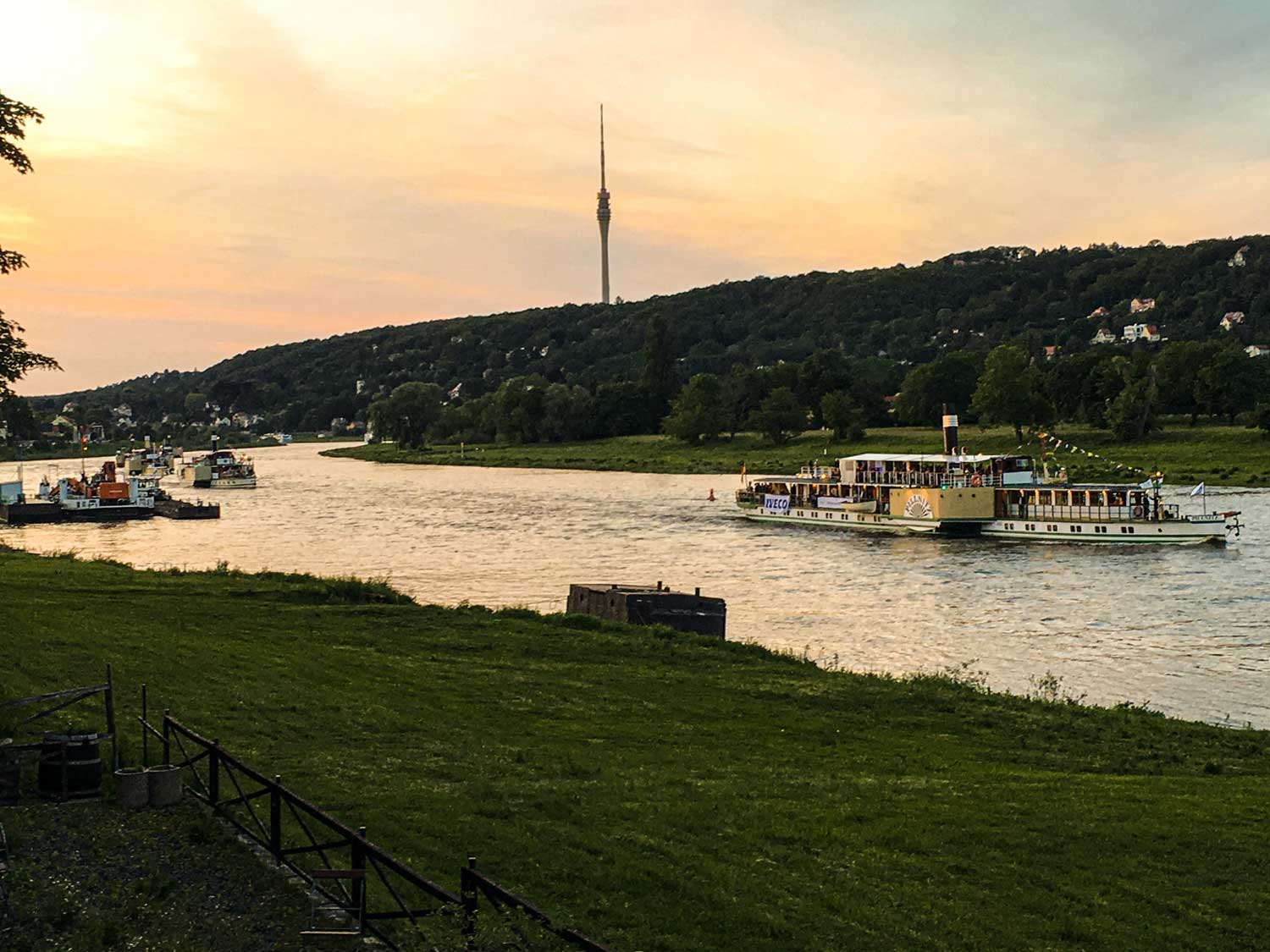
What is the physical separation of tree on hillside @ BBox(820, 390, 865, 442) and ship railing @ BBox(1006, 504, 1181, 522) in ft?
240

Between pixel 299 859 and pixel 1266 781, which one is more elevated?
pixel 299 859

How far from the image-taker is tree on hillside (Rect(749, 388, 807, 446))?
16525 cm

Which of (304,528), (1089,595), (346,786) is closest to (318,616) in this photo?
(346,786)

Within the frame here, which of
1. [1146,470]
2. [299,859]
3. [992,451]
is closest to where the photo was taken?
[299,859]

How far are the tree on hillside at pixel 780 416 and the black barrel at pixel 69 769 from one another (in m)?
151

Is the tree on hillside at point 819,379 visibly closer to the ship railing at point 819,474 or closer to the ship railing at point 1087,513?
the ship railing at point 819,474

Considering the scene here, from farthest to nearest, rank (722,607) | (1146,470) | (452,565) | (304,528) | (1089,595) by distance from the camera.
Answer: (1146,470)
(304,528)
(452,565)
(1089,595)
(722,607)

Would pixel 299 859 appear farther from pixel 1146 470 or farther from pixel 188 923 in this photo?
pixel 1146 470

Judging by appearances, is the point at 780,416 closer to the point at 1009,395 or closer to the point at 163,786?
the point at 1009,395

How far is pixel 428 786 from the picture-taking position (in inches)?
741

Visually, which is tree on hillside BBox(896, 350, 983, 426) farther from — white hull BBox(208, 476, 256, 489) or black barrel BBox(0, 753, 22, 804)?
black barrel BBox(0, 753, 22, 804)

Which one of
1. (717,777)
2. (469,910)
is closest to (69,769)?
(469,910)

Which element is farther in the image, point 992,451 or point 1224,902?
point 992,451

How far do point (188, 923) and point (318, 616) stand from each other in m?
24.4
